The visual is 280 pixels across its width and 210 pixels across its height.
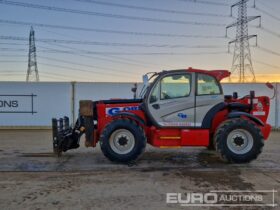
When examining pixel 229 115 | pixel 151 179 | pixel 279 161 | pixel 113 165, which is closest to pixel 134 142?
pixel 113 165

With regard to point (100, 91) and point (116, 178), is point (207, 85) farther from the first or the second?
point (100, 91)

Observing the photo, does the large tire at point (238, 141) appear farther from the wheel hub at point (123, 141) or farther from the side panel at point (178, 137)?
the wheel hub at point (123, 141)

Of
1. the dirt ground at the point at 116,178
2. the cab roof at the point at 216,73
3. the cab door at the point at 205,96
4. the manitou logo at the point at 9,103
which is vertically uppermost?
the cab roof at the point at 216,73

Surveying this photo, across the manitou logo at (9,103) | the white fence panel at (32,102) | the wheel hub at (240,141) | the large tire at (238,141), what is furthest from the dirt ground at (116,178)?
the manitou logo at (9,103)

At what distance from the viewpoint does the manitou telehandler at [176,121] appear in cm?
875

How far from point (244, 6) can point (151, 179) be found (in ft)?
85.2

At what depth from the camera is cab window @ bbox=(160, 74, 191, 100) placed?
29.6 feet

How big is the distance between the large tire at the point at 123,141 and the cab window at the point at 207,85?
1.76 m

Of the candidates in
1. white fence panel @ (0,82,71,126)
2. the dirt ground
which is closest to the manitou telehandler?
the dirt ground

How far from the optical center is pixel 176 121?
906 centimetres

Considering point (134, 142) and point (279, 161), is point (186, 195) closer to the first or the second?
point (134, 142)

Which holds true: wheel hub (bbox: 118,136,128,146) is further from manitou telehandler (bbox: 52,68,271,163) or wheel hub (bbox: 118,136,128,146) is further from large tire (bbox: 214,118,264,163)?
large tire (bbox: 214,118,264,163)

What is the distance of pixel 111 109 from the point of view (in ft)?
30.7

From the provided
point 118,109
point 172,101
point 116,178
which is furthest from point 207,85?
point 116,178
